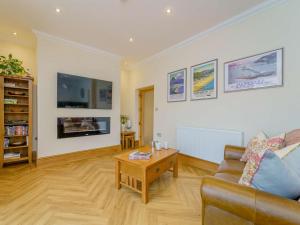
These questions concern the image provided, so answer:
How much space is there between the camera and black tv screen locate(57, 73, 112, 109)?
341 centimetres

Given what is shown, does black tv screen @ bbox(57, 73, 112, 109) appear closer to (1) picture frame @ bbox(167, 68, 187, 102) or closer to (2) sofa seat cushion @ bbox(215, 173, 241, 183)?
(1) picture frame @ bbox(167, 68, 187, 102)

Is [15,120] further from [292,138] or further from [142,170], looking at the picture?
[292,138]

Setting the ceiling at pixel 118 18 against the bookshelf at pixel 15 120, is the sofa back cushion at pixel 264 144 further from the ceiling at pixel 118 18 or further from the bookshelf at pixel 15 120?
the bookshelf at pixel 15 120

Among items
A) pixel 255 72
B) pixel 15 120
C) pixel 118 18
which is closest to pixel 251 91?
pixel 255 72

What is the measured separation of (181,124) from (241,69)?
166cm

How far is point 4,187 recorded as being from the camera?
229cm

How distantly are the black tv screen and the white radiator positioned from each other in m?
2.16

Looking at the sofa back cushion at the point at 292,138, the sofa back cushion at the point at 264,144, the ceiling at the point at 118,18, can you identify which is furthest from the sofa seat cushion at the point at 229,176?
the ceiling at the point at 118,18

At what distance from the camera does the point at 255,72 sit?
7.98 ft

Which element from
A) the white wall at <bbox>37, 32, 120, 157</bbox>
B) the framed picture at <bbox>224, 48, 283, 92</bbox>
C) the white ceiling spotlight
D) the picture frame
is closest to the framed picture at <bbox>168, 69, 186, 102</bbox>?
the picture frame

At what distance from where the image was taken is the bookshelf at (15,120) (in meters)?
3.07

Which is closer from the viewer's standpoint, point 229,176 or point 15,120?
point 229,176

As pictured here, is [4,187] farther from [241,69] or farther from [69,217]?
[241,69]

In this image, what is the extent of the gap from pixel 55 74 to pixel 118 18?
188 centimetres
